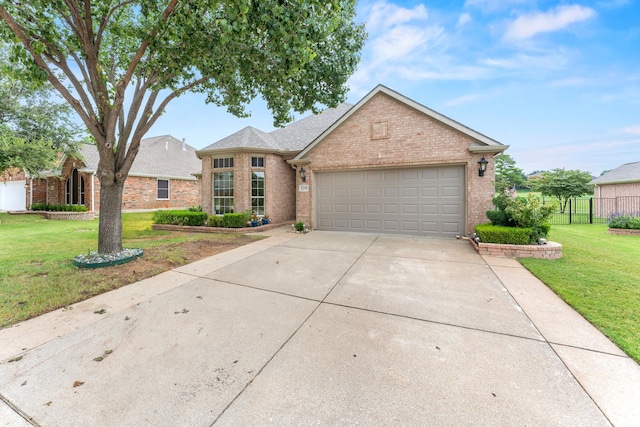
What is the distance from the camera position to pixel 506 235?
6.61 m

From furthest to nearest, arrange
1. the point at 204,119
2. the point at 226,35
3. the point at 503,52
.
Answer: the point at 204,119
the point at 503,52
the point at 226,35

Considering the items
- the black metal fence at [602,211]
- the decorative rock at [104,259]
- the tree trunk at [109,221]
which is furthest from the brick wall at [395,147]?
the black metal fence at [602,211]

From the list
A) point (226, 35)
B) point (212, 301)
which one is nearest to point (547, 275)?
point (212, 301)

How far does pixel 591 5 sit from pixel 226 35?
11.1 meters

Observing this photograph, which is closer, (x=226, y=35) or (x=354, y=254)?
(x=226, y=35)

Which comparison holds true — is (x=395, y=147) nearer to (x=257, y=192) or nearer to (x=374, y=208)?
(x=374, y=208)

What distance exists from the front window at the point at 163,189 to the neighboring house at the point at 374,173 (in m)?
10.5

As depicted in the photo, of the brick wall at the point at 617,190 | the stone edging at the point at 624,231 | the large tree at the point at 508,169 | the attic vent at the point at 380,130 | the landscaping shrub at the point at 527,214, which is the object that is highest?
the large tree at the point at 508,169

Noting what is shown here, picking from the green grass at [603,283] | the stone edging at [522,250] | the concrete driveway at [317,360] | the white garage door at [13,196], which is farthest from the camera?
the white garage door at [13,196]

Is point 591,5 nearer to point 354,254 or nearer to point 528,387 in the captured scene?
point 354,254

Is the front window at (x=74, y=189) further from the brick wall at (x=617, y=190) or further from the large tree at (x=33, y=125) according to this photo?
the brick wall at (x=617, y=190)

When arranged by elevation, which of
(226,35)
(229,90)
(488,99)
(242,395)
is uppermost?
(488,99)

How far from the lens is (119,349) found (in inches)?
103

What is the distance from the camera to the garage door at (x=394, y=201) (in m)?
8.94
